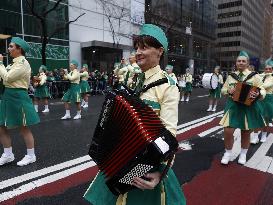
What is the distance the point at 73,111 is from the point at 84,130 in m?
4.03

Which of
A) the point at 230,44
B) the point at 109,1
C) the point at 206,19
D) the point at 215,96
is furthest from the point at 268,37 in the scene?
the point at 215,96

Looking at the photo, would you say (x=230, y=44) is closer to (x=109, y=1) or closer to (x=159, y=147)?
(x=109, y=1)

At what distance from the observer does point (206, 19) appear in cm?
6188

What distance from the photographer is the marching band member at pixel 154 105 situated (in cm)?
208

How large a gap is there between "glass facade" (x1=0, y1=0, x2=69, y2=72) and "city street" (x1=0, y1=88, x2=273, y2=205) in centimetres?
1545

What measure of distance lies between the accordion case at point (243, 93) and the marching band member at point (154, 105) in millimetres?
3276

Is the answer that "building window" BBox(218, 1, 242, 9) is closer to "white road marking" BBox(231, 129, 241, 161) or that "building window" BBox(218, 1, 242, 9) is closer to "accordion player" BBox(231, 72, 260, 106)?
"white road marking" BBox(231, 129, 241, 161)

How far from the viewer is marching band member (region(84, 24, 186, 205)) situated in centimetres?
208

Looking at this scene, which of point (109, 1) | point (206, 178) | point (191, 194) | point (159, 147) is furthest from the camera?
point (109, 1)

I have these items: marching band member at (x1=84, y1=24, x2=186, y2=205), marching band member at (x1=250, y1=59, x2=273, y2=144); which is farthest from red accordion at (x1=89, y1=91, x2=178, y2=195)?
marching band member at (x1=250, y1=59, x2=273, y2=144)

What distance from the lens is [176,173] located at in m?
4.98

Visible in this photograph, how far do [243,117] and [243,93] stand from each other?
482 mm

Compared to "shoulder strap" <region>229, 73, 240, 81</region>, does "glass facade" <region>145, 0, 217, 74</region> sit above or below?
above

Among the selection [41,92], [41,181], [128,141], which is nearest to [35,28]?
[41,92]
